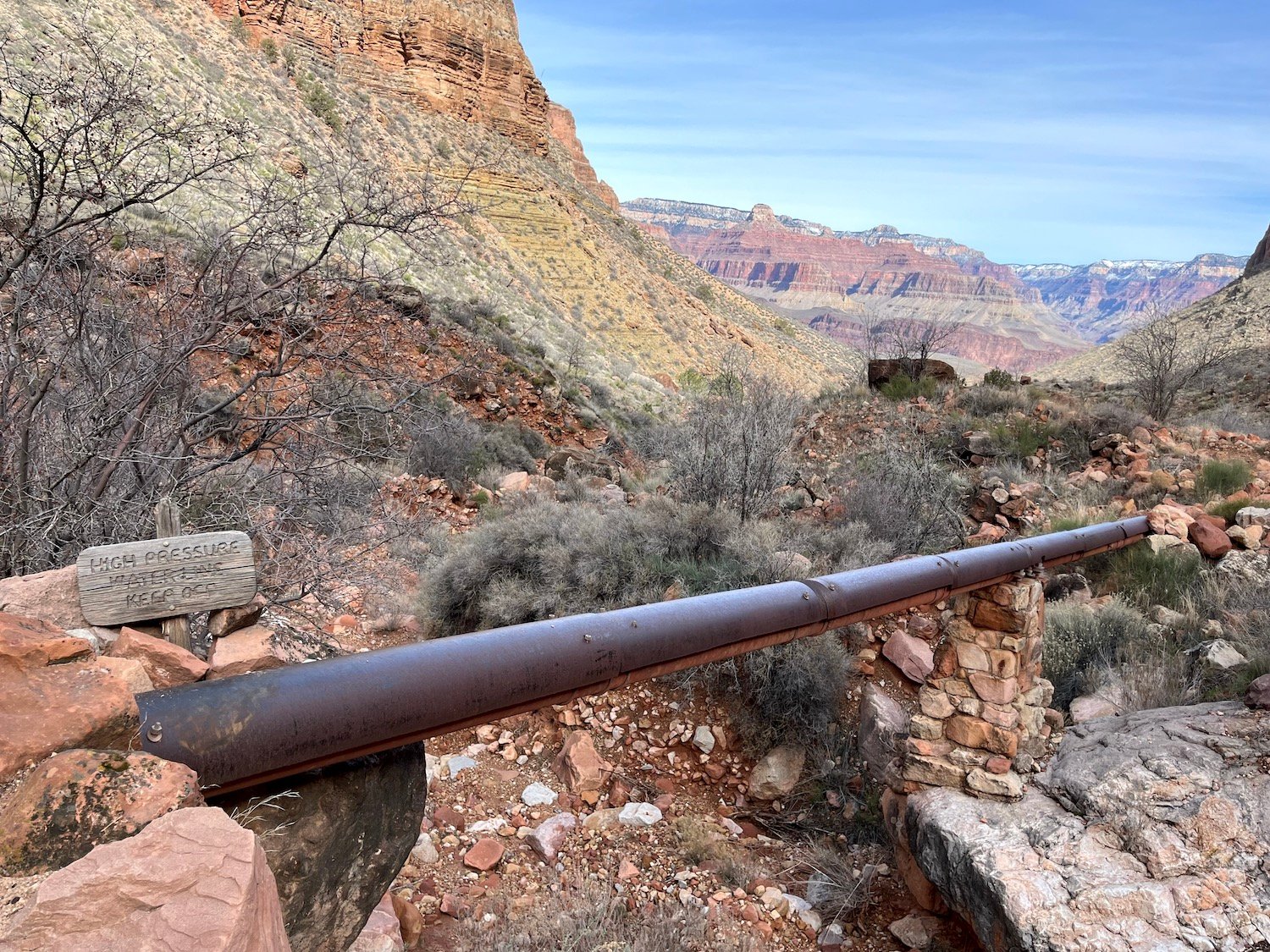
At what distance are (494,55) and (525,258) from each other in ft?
57.9

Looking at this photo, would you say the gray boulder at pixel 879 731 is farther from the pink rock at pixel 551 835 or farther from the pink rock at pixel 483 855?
the pink rock at pixel 483 855

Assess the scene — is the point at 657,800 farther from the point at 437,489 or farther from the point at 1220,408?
the point at 1220,408

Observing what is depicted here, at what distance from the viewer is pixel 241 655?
1806 millimetres

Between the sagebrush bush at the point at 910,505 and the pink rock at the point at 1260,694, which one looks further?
the sagebrush bush at the point at 910,505

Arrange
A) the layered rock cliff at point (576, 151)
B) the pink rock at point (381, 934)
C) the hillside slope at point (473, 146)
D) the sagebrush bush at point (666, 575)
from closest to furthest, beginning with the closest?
1. the pink rock at point (381, 934)
2. the sagebrush bush at point (666, 575)
3. the hillside slope at point (473, 146)
4. the layered rock cliff at point (576, 151)

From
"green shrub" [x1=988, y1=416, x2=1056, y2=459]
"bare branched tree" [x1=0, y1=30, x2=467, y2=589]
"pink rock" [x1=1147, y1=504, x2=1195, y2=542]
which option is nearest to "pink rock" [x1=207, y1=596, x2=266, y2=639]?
"bare branched tree" [x1=0, y1=30, x2=467, y2=589]

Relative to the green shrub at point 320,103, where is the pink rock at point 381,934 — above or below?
below

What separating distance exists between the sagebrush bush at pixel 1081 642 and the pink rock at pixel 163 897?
5.30 metres

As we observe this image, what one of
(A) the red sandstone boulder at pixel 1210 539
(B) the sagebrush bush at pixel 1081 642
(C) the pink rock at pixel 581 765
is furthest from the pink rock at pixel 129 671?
(A) the red sandstone boulder at pixel 1210 539

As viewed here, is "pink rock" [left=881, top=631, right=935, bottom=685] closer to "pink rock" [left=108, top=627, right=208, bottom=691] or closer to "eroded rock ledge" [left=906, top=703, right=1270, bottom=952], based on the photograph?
"eroded rock ledge" [left=906, top=703, right=1270, bottom=952]

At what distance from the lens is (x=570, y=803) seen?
4.30 meters

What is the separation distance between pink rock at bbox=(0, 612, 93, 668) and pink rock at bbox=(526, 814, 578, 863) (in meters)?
2.83

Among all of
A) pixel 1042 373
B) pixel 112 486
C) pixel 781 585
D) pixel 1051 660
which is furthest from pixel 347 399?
pixel 1042 373

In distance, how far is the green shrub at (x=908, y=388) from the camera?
16172 mm
